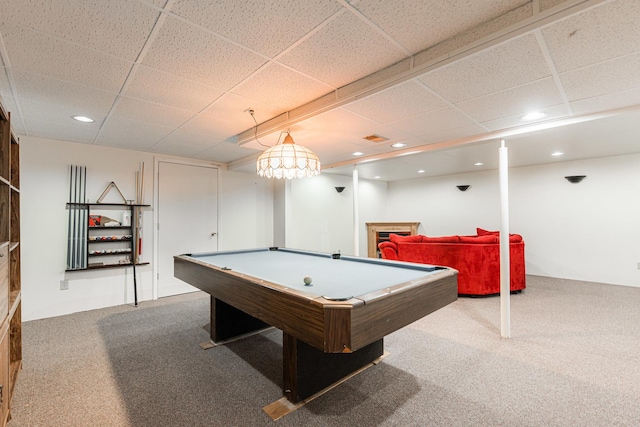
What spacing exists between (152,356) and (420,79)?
3050 millimetres

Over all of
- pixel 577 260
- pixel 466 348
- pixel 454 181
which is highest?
pixel 454 181

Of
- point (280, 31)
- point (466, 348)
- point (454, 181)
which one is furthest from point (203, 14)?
point (454, 181)

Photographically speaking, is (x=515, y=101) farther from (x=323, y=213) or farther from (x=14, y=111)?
(x=14, y=111)

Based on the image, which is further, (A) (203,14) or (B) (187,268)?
(B) (187,268)

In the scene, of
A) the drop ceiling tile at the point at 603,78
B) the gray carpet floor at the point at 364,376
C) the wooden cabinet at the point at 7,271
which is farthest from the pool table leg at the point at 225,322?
the drop ceiling tile at the point at 603,78

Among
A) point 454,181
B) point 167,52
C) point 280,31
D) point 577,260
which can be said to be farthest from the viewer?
point 454,181

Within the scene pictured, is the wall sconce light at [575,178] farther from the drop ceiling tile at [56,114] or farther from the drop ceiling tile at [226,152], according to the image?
the drop ceiling tile at [56,114]

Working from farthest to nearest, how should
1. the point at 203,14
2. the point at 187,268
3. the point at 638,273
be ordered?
the point at 638,273
the point at 187,268
the point at 203,14

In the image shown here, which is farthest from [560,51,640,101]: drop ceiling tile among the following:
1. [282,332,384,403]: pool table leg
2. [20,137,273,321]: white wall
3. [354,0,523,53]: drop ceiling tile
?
[20,137,273,321]: white wall

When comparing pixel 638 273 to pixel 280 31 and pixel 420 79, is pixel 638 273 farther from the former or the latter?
pixel 280 31

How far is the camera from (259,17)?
56.7 inches

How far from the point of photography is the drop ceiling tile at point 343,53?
1538 mm

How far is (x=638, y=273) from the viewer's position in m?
4.69

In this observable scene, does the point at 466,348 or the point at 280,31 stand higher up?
the point at 280,31
